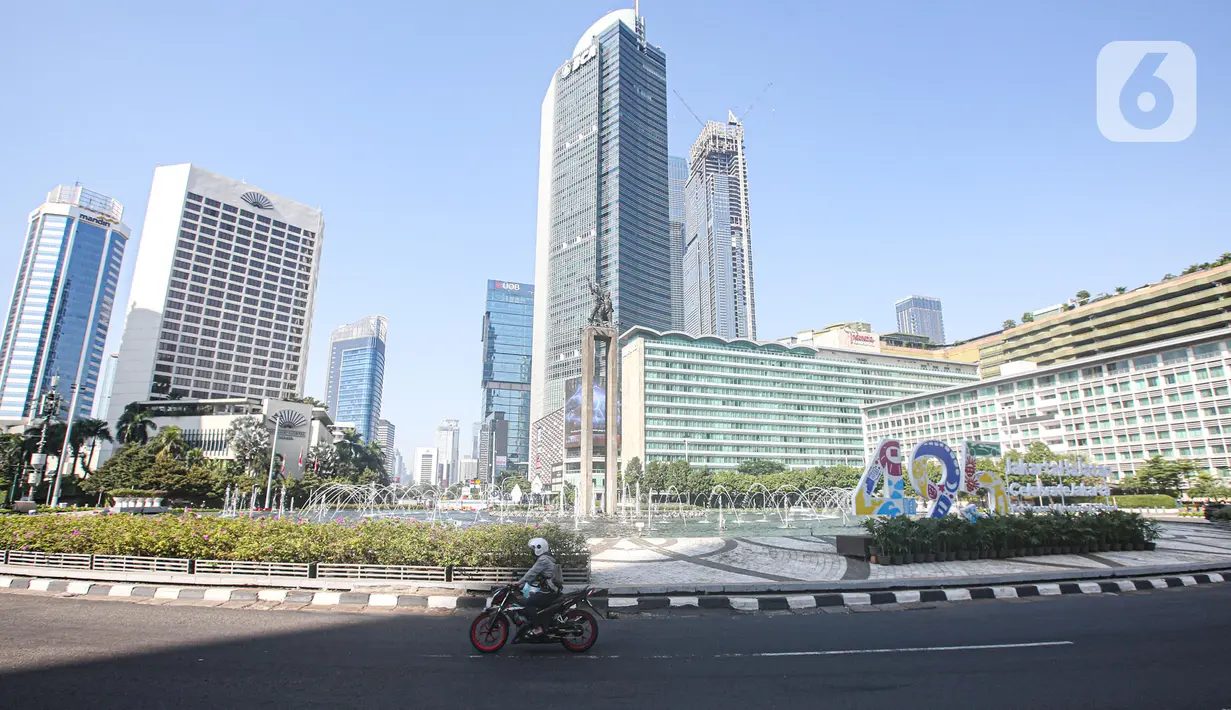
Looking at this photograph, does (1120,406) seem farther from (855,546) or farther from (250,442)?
(250,442)

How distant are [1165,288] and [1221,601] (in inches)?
4473

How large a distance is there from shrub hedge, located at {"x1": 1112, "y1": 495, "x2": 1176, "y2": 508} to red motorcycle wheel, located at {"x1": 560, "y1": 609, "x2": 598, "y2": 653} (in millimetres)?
62386

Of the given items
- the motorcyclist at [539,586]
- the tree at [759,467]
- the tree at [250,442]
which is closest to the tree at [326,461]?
the tree at [250,442]

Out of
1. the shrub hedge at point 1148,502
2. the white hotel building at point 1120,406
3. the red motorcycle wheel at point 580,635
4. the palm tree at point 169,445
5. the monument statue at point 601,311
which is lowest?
the red motorcycle wheel at point 580,635

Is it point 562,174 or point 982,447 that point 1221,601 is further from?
point 562,174

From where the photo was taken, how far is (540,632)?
8.66 metres

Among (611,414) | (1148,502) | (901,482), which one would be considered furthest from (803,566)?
(1148,502)

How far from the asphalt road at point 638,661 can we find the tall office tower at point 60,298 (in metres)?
180

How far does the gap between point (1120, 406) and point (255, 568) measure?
102 metres

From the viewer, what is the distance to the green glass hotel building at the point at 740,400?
116 meters

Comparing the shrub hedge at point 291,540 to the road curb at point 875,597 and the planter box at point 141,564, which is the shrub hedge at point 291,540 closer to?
the planter box at point 141,564

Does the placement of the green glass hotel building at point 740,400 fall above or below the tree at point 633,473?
above

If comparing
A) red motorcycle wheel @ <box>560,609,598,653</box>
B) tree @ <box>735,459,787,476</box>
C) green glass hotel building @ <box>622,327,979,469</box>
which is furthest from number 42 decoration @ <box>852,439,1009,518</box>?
green glass hotel building @ <box>622,327,979,469</box>

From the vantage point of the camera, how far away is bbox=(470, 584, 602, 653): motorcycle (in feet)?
28.3
